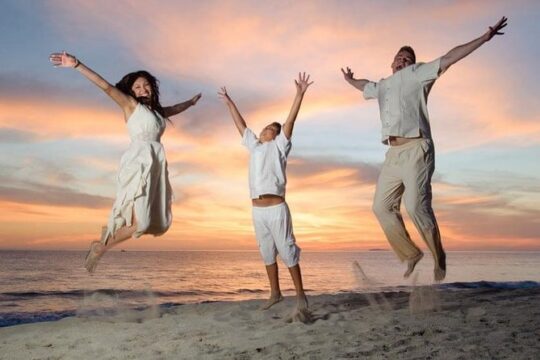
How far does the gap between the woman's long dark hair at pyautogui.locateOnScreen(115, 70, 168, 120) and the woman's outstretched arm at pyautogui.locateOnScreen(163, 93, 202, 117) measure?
0.13 metres

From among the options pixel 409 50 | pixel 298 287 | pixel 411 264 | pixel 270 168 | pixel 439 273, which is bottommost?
pixel 298 287

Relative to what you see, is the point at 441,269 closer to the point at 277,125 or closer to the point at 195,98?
the point at 277,125

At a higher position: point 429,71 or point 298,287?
point 429,71

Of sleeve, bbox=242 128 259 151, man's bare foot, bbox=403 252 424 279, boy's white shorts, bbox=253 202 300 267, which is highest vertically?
sleeve, bbox=242 128 259 151

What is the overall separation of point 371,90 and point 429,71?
0.85m

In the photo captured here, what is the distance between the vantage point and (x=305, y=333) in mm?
5949

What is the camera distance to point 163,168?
6766 mm

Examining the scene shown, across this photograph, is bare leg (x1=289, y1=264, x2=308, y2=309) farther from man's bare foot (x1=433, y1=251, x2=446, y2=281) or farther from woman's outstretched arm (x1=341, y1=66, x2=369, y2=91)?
woman's outstretched arm (x1=341, y1=66, x2=369, y2=91)

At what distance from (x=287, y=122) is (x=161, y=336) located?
Answer: 277cm

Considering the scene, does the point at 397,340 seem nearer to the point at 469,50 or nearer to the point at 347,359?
the point at 347,359

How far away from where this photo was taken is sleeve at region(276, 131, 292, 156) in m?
6.73

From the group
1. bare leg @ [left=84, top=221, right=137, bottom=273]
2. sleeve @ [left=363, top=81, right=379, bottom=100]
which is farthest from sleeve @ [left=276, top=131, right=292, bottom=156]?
bare leg @ [left=84, top=221, right=137, bottom=273]

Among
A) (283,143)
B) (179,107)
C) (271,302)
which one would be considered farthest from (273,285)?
(179,107)

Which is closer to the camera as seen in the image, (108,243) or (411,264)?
(108,243)
